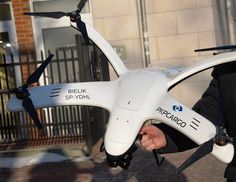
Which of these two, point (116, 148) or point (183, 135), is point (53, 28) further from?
point (116, 148)

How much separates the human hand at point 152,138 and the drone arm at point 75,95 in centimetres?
33

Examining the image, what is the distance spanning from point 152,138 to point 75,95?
1.59 ft

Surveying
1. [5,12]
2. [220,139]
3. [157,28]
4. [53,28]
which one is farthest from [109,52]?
[5,12]

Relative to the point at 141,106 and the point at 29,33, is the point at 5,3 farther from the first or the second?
the point at 141,106

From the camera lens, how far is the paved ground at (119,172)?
637 centimetres

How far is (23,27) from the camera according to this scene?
9742mm

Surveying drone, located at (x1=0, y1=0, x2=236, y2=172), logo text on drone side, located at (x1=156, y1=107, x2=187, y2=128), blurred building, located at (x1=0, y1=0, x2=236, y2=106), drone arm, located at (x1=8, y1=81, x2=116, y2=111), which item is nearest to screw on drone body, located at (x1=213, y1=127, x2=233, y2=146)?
drone, located at (x1=0, y1=0, x2=236, y2=172)

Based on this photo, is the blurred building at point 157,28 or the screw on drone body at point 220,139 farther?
the blurred building at point 157,28

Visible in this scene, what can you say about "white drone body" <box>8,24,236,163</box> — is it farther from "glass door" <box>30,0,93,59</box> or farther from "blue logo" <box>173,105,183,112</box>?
"glass door" <box>30,0,93,59</box>

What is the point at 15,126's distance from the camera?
8.70 m

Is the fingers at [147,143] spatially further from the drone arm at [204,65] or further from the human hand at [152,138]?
the drone arm at [204,65]

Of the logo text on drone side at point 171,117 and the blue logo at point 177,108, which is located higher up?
the blue logo at point 177,108

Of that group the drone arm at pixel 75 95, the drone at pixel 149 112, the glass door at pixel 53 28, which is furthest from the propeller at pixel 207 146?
the glass door at pixel 53 28

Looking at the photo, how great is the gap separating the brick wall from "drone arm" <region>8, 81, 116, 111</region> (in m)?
7.73
